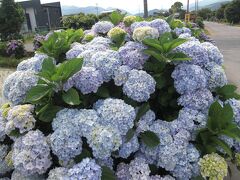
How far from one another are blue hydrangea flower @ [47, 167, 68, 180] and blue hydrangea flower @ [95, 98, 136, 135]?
335mm

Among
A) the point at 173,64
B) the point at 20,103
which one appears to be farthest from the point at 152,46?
the point at 20,103

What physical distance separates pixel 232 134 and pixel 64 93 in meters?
1.01

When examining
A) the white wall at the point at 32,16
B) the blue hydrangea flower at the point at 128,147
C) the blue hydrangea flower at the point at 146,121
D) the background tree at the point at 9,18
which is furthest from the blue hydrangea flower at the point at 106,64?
the white wall at the point at 32,16

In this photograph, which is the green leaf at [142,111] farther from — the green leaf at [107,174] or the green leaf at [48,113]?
the green leaf at [48,113]

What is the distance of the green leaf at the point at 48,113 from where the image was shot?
1932 mm

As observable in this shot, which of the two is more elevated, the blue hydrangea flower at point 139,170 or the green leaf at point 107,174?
the green leaf at point 107,174

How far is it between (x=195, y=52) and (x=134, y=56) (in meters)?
0.41

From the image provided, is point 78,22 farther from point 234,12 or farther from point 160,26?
point 234,12

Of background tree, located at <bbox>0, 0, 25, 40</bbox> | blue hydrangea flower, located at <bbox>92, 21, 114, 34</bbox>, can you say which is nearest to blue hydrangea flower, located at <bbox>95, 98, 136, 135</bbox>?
blue hydrangea flower, located at <bbox>92, 21, 114, 34</bbox>

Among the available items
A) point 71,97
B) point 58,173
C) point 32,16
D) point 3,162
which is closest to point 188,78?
point 71,97

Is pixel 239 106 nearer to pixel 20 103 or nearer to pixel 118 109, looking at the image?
pixel 118 109

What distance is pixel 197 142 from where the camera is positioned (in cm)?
211

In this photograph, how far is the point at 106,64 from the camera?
6.87 feet

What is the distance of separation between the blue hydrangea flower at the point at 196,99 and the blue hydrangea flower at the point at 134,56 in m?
0.35
